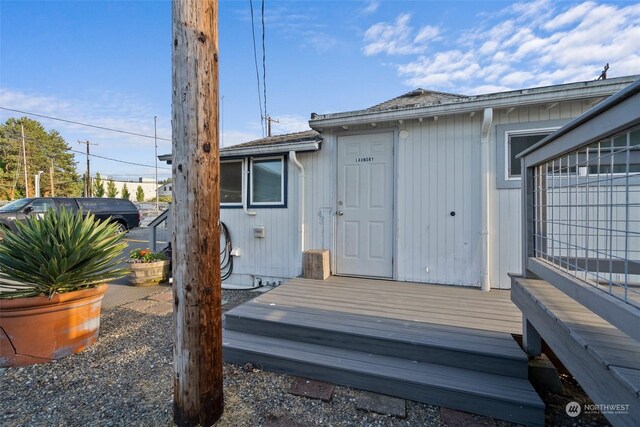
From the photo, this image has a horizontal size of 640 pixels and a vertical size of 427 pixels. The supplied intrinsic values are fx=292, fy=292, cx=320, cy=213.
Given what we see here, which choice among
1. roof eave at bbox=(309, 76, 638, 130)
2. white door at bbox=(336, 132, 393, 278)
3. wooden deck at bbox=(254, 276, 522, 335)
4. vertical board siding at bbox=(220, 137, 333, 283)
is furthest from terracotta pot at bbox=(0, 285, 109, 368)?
roof eave at bbox=(309, 76, 638, 130)

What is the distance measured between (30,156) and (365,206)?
39.3 metres

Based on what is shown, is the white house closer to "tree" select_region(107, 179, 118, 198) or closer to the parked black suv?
the parked black suv

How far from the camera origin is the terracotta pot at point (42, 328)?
103 inches

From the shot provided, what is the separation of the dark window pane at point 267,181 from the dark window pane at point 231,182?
29 centimetres

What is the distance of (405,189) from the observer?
13.1 feet

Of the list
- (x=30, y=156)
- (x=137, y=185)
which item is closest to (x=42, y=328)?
(x=30, y=156)

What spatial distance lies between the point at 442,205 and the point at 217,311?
122 inches

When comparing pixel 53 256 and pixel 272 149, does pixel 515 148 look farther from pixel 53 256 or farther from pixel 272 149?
pixel 53 256

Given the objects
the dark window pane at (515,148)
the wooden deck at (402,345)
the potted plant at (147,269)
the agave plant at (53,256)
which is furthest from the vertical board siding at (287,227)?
the dark window pane at (515,148)

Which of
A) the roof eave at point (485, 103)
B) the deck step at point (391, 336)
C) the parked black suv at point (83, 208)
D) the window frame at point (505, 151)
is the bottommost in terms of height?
the deck step at point (391, 336)

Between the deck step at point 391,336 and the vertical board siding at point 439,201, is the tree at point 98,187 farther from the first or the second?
the vertical board siding at point 439,201

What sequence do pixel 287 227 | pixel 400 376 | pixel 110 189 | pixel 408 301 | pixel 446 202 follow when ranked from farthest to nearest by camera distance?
pixel 110 189 → pixel 287 227 → pixel 446 202 → pixel 408 301 → pixel 400 376

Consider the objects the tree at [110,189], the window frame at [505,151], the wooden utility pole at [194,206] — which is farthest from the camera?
the tree at [110,189]

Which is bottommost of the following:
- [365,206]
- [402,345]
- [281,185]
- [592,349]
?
[402,345]
